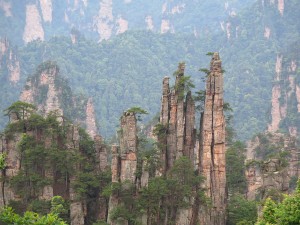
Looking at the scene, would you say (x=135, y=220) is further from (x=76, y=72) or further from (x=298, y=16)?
(x=298, y=16)

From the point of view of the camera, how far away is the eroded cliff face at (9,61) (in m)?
130

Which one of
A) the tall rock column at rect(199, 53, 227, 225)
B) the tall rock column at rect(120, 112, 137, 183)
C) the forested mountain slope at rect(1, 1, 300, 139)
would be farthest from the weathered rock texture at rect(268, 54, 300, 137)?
the tall rock column at rect(120, 112, 137, 183)

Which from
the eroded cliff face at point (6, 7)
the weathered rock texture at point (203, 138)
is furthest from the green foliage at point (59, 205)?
the eroded cliff face at point (6, 7)

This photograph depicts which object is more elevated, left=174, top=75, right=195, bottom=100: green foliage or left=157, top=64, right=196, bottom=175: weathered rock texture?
left=174, top=75, right=195, bottom=100: green foliage

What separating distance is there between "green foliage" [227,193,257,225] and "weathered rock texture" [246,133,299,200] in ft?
3.29

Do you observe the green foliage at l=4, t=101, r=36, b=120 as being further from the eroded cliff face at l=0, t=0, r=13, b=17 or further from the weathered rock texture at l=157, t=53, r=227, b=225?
the eroded cliff face at l=0, t=0, r=13, b=17

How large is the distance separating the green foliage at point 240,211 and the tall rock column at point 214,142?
0.52 meters

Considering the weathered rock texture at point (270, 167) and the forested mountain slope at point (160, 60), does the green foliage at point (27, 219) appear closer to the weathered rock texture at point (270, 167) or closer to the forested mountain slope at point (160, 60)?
the weathered rock texture at point (270, 167)

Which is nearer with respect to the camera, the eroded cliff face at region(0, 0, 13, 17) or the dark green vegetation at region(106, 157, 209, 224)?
the dark green vegetation at region(106, 157, 209, 224)

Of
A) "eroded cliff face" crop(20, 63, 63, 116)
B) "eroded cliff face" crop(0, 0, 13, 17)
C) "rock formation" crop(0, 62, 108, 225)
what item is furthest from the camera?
"eroded cliff face" crop(0, 0, 13, 17)

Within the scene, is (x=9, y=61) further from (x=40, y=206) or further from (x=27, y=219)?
(x=27, y=219)

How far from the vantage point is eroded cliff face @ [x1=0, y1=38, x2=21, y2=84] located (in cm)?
13039

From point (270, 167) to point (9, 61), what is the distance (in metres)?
95.5

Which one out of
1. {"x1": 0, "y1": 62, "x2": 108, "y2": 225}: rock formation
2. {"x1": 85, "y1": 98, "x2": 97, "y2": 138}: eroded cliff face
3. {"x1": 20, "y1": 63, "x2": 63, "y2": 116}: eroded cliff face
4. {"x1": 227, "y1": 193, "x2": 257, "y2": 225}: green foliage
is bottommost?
{"x1": 227, "y1": 193, "x2": 257, "y2": 225}: green foliage
